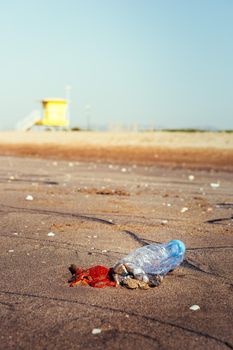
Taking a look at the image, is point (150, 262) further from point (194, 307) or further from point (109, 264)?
point (194, 307)

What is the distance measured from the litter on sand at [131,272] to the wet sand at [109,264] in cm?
8

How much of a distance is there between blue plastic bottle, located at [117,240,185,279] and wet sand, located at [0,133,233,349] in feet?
0.35

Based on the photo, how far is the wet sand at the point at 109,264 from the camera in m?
3.86

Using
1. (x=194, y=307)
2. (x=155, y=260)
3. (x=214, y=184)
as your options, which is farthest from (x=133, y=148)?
(x=194, y=307)

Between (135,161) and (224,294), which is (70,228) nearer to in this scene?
(224,294)

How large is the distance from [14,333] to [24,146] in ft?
88.4

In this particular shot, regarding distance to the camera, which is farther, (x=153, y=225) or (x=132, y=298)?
(x=153, y=225)

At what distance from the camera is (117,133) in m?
33.2

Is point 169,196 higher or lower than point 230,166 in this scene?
higher

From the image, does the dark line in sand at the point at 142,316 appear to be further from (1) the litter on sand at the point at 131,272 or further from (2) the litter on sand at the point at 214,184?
(2) the litter on sand at the point at 214,184

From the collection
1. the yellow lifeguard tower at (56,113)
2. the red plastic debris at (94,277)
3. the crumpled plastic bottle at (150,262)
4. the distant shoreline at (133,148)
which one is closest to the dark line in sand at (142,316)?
the red plastic debris at (94,277)

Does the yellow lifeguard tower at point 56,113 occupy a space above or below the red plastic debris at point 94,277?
below

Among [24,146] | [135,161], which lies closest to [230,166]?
[135,161]

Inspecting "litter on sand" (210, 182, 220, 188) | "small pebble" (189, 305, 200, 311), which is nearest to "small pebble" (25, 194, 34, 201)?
"litter on sand" (210, 182, 220, 188)
